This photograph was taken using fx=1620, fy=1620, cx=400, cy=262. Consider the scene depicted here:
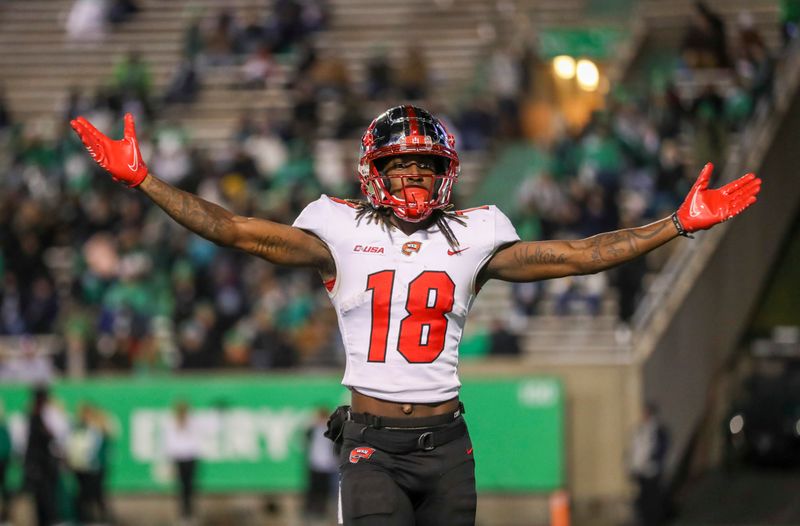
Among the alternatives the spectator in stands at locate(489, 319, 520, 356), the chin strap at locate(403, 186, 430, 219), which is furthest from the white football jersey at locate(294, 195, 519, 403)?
the spectator in stands at locate(489, 319, 520, 356)

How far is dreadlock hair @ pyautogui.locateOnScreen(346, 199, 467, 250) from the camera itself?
6.35m

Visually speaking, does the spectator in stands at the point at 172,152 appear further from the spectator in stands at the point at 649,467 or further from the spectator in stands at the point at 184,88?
the spectator in stands at the point at 649,467

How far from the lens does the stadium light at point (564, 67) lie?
827 inches

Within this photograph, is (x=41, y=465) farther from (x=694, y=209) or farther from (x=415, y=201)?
(x=694, y=209)

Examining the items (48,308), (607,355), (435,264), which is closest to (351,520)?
(435,264)

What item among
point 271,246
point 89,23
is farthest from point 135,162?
point 89,23

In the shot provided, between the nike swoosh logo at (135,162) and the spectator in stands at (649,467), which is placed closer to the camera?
the nike swoosh logo at (135,162)

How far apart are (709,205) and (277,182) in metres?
Answer: 14.4

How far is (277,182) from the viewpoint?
66.9 ft

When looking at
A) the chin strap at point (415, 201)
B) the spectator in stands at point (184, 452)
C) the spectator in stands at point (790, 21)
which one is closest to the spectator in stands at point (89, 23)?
A: the spectator in stands at point (184, 452)

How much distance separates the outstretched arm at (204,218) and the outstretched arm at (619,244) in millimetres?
735

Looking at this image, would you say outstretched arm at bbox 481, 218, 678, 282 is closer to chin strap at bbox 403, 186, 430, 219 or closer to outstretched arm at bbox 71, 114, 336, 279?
chin strap at bbox 403, 186, 430, 219

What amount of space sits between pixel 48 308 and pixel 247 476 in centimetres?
332

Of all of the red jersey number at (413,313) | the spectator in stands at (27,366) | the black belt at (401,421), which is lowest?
the black belt at (401,421)
